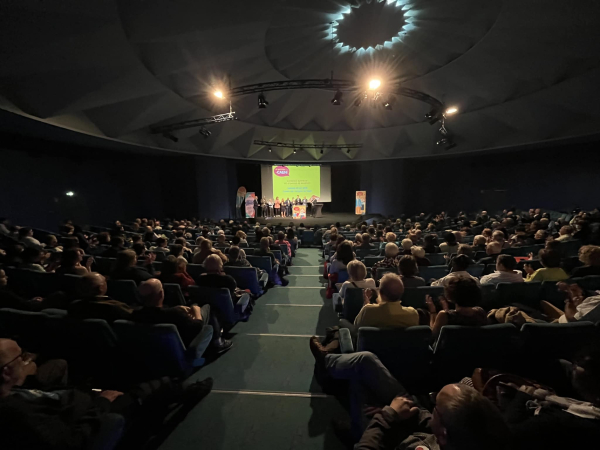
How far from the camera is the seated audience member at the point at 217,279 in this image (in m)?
3.51

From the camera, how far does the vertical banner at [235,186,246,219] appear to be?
16.9m

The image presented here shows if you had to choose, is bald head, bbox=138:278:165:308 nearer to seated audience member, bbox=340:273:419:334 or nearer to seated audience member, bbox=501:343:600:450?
seated audience member, bbox=340:273:419:334

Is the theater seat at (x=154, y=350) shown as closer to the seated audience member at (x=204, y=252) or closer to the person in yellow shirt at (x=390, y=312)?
the person in yellow shirt at (x=390, y=312)

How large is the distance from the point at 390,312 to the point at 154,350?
192 cm

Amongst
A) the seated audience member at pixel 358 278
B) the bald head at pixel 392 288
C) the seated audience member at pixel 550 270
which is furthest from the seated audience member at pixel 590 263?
the bald head at pixel 392 288

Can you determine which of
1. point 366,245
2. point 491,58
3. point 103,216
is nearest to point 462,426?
point 366,245

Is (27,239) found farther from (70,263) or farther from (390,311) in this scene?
(390,311)

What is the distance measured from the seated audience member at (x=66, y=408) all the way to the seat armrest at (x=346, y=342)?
1.24 meters

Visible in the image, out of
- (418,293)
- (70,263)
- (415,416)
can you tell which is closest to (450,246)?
(418,293)

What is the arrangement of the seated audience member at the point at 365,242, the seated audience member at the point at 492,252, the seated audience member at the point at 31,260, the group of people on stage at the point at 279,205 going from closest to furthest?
the seated audience member at the point at 31,260 → the seated audience member at the point at 492,252 → the seated audience member at the point at 365,242 → the group of people on stage at the point at 279,205

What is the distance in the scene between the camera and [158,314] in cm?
235

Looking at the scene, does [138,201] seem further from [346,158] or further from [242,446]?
[242,446]

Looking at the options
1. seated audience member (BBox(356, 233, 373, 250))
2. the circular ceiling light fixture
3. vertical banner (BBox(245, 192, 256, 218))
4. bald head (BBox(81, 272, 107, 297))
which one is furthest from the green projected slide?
bald head (BBox(81, 272, 107, 297))

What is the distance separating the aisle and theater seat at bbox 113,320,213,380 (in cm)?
38
